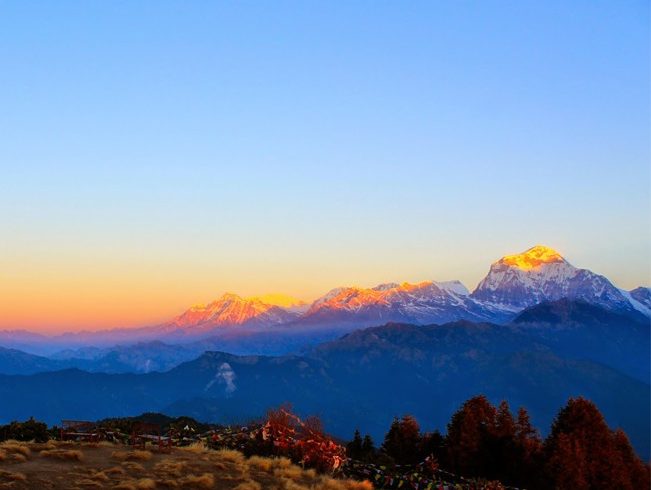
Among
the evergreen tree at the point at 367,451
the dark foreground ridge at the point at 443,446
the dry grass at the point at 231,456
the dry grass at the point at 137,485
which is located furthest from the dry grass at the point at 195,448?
the evergreen tree at the point at 367,451

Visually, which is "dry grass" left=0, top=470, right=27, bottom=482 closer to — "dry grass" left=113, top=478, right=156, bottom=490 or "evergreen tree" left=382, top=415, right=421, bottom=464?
"dry grass" left=113, top=478, right=156, bottom=490

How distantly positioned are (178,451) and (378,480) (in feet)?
46.5

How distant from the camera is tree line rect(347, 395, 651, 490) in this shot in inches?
2453

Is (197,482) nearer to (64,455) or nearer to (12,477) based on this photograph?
(12,477)

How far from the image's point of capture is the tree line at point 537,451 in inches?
2453

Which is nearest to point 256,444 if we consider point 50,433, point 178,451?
point 178,451

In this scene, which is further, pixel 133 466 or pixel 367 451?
pixel 367 451

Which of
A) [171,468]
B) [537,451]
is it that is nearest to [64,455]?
[171,468]

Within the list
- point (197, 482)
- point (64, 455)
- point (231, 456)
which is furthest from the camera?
point (231, 456)

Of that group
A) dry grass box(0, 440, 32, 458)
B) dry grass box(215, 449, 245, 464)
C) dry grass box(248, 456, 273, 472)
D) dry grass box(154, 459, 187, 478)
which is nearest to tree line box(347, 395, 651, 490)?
dry grass box(215, 449, 245, 464)

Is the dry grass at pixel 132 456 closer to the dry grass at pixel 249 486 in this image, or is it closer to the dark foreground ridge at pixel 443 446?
the dark foreground ridge at pixel 443 446

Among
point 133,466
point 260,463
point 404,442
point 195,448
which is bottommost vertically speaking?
point 404,442

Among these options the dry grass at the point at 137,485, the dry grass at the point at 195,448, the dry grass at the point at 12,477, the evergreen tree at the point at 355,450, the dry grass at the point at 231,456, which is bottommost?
the evergreen tree at the point at 355,450

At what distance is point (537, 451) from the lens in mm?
65750
